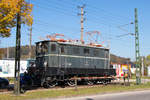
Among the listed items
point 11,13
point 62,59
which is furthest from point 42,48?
point 11,13

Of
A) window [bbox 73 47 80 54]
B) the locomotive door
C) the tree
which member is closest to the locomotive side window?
the locomotive door

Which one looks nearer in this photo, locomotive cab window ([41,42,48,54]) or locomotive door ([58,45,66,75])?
locomotive cab window ([41,42,48,54])

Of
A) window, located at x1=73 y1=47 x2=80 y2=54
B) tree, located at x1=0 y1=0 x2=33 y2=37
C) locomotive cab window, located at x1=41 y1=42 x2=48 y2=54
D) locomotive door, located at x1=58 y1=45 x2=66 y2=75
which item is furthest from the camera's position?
window, located at x1=73 y1=47 x2=80 y2=54

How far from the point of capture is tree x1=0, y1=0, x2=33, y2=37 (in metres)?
12.2

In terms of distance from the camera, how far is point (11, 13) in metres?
12.3

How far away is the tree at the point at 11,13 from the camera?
12.2m

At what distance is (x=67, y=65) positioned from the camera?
63.2 ft

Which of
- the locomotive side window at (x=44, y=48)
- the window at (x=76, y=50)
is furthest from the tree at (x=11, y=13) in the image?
the window at (x=76, y=50)

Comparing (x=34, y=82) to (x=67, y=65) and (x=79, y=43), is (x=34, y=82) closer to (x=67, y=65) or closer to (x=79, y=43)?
(x=67, y=65)

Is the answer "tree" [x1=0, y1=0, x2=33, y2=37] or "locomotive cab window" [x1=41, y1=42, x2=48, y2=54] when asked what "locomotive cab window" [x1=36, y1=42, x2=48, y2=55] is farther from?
"tree" [x1=0, y1=0, x2=33, y2=37]

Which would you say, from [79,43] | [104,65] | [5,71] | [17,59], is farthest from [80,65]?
[5,71]

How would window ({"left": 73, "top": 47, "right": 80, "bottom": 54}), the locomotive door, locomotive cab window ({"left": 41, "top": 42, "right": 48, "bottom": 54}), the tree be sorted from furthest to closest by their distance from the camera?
window ({"left": 73, "top": 47, "right": 80, "bottom": 54})
the locomotive door
locomotive cab window ({"left": 41, "top": 42, "right": 48, "bottom": 54})
the tree

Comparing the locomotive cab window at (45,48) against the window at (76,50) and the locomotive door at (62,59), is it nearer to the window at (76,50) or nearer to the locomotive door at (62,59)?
the locomotive door at (62,59)

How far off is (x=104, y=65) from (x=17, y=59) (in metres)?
12.0
